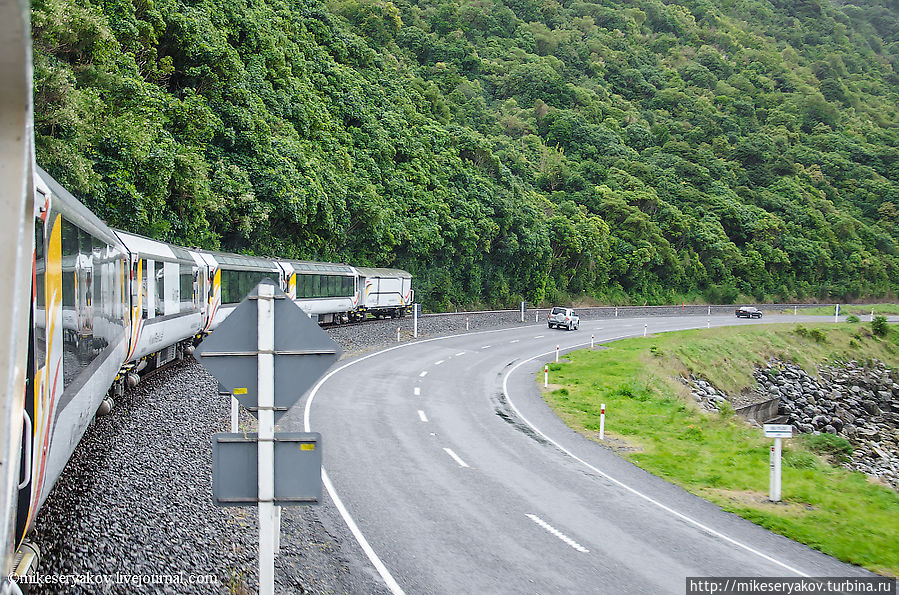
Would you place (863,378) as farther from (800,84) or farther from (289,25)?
(800,84)

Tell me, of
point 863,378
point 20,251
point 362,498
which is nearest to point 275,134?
point 362,498

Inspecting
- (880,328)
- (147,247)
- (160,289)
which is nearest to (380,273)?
(160,289)

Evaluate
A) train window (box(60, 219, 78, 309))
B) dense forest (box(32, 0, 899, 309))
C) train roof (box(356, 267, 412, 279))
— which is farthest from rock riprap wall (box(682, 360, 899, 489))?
dense forest (box(32, 0, 899, 309))

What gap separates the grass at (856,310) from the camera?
74.9 metres

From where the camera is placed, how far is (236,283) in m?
26.6

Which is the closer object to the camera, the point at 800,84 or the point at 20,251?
the point at 20,251

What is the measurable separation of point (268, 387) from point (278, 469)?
644mm

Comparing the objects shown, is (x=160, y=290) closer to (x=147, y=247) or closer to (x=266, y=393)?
(x=147, y=247)

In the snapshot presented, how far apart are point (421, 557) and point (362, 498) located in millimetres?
2713

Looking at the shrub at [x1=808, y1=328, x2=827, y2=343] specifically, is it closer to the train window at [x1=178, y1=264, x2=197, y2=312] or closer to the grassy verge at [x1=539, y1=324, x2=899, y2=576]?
the grassy verge at [x1=539, y1=324, x2=899, y2=576]

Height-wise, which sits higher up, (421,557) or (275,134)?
(275,134)

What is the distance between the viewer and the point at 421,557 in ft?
31.3

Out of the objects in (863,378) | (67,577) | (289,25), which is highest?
(289,25)

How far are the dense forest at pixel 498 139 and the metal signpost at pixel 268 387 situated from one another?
1543 centimetres
